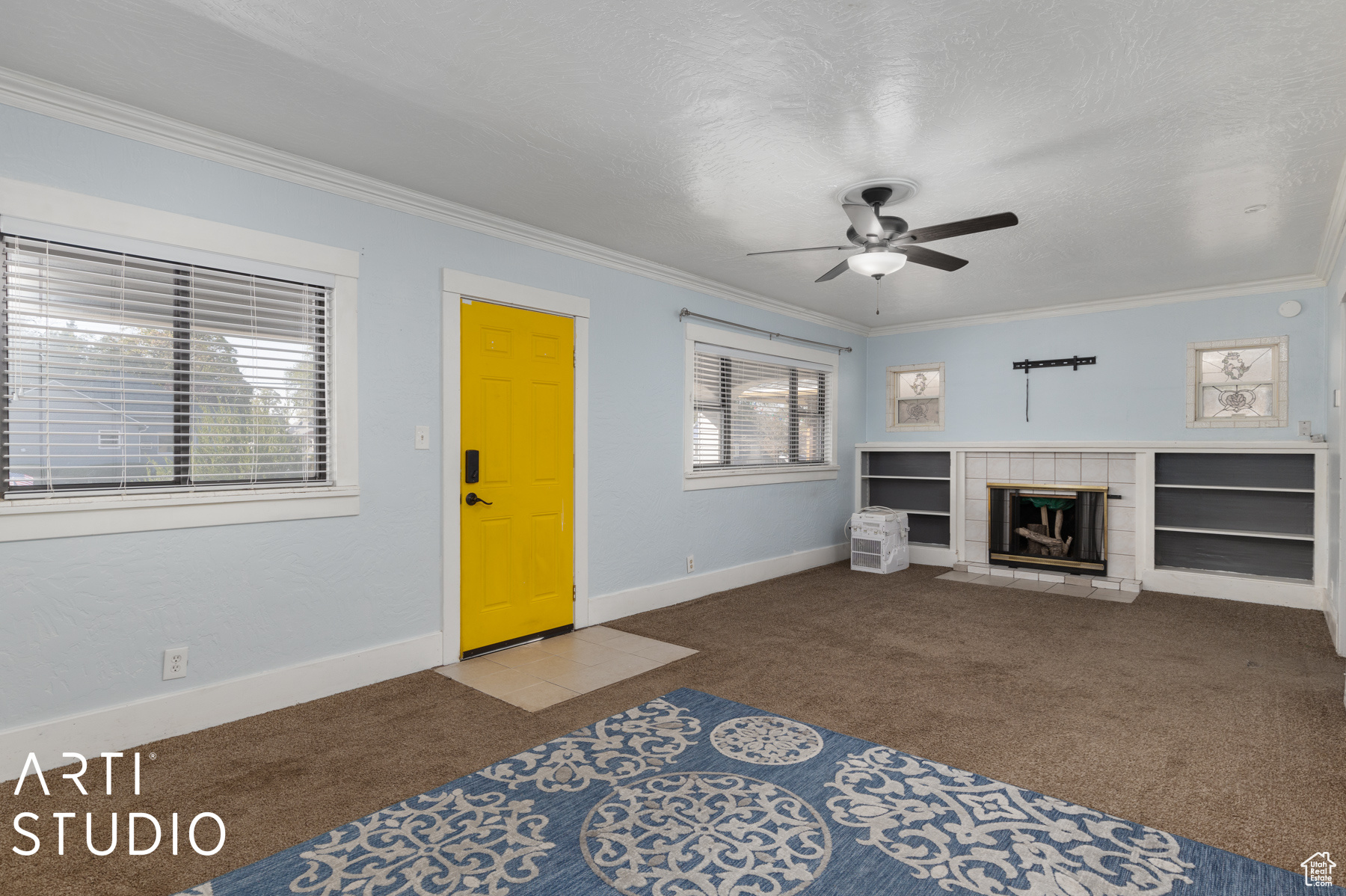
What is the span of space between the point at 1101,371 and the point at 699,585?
13.4 feet

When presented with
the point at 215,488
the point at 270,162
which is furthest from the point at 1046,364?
the point at 215,488

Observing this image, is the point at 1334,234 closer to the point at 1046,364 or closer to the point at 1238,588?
the point at 1046,364

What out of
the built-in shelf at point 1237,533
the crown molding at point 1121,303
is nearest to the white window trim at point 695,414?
the crown molding at point 1121,303

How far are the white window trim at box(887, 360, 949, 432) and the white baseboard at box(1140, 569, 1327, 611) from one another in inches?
90.1

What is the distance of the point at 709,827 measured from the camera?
7.18ft

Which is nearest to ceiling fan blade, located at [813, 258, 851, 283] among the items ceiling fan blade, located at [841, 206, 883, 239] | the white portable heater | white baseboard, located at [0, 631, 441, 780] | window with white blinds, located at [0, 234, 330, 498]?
ceiling fan blade, located at [841, 206, 883, 239]

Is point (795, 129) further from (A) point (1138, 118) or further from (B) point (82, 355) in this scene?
(B) point (82, 355)

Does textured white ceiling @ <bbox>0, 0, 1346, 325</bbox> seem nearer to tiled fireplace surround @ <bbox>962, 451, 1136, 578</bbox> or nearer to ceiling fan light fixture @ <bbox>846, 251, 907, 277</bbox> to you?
ceiling fan light fixture @ <bbox>846, 251, 907, 277</bbox>

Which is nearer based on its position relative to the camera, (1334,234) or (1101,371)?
(1334,234)

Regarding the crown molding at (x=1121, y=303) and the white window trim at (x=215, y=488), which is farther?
the crown molding at (x=1121, y=303)

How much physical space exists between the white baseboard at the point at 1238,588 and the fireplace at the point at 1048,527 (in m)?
0.43

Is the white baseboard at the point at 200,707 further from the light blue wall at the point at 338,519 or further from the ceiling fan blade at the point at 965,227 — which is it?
the ceiling fan blade at the point at 965,227

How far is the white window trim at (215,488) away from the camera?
2.56m

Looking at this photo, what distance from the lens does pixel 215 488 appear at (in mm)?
2992
